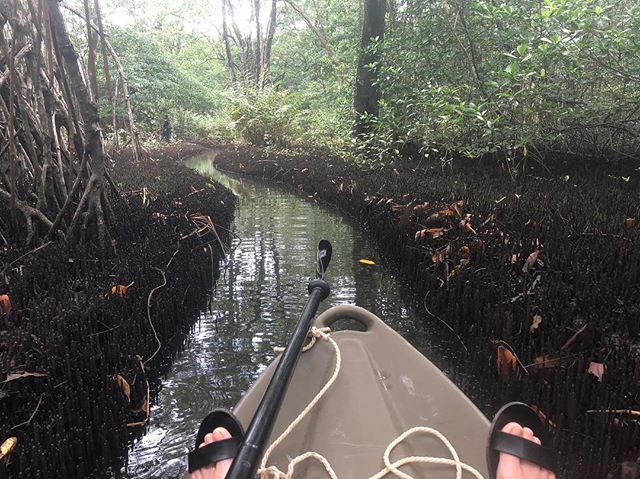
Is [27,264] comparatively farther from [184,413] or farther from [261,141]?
[261,141]

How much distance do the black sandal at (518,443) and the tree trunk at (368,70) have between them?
26.3 ft

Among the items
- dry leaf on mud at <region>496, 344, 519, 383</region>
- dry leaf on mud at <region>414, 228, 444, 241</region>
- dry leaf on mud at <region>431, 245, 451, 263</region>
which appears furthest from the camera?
dry leaf on mud at <region>414, 228, 444, 241</region>

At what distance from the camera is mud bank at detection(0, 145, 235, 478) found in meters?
1.90

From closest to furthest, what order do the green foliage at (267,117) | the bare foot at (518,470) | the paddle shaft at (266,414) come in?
the paddle shaft at (266,414), the bare foot at (518,470), the green foliage at (267,117)

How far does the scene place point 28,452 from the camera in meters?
1.72

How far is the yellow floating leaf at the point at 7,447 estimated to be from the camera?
1.61m

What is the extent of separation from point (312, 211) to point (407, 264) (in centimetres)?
360

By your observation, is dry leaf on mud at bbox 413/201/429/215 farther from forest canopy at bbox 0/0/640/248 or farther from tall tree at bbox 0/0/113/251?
tall tree at bbox 0/0/113/251

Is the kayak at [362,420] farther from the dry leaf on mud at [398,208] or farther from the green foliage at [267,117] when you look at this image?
the green foliage at [267,117]

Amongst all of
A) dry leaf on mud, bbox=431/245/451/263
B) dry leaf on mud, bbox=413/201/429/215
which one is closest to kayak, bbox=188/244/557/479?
dry leaf on mud, bbox=431/245/451/263

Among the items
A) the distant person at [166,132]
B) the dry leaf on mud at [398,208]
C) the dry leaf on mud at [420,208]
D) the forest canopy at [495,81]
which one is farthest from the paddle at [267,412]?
the distant person at [166,132]

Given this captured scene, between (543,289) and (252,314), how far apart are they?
2.07 m

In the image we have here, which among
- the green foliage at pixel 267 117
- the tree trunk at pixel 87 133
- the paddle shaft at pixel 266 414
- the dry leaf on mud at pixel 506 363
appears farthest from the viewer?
the green foliage at pixel 267 117

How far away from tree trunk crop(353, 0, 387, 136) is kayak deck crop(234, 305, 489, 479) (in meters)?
7.49
